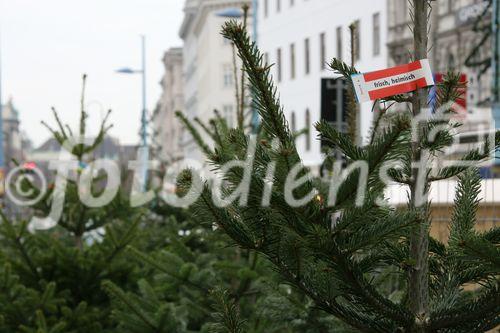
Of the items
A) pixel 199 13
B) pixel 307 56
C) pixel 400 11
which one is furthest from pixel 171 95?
pixel 400 11

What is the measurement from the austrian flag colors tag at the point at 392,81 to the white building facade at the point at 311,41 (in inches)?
1549

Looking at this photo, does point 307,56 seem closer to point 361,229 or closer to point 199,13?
point 199,13

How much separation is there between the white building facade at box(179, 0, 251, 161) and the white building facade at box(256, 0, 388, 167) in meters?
19.2

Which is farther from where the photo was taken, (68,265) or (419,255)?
(68,265)

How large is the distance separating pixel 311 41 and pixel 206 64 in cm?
4122

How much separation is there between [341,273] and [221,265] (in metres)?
4.40

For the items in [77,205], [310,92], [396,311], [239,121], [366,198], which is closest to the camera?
[366,198]

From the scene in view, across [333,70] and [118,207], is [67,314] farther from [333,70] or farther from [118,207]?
[333,70]

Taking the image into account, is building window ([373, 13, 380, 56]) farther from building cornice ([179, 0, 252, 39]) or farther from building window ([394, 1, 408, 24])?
building cornice ([179, 0, 252, 39])

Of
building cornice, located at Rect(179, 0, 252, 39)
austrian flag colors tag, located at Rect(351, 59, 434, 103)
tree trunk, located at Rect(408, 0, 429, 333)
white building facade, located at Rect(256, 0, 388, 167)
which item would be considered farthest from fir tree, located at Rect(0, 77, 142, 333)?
building cornice, located at Rect(179, 0, 252, 39)

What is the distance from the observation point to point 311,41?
51.9 metres

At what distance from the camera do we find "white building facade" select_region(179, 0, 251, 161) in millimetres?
87000

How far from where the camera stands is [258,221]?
130 inches

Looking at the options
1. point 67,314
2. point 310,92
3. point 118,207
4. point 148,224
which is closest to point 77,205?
point 118,207
